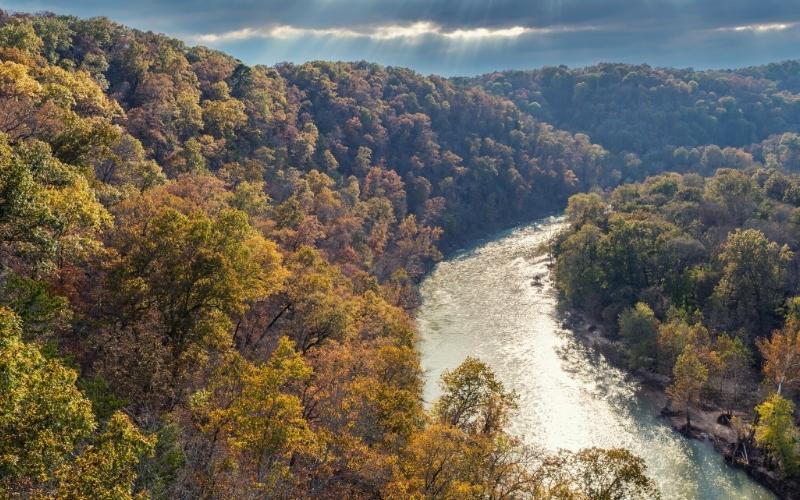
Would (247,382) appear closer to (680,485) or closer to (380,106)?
(680,485)

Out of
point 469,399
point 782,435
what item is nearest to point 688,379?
point 782,435

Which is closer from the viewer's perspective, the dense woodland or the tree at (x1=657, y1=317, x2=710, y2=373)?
the dense woodland

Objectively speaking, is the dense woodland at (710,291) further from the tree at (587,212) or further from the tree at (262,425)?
the tree at (262,425)

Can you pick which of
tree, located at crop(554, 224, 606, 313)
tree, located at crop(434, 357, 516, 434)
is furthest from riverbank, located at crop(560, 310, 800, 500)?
tree, located at crop(434, 357, 516, 434)

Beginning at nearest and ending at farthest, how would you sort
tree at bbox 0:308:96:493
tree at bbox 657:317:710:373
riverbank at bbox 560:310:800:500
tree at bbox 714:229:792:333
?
tree at bbox 0:308:96:493, riverbank at bbox 560:310:800:500, tree at bbox 657:317:710:373, tree at bbox 714:229:792:333

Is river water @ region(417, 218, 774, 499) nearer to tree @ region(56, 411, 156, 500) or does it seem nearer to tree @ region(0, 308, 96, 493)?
tree @ region(56, 411, 156, 500)

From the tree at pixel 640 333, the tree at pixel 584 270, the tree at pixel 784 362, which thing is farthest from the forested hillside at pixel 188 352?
the tree at pixel 584 270
